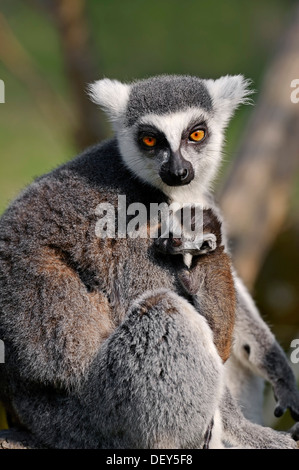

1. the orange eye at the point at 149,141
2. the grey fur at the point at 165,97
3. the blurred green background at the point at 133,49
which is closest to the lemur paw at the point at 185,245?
the orange eye at the point at 149,141

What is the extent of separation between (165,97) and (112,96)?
46 cm

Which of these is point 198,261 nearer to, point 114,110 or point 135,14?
point 114,110

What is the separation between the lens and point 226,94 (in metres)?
5.25

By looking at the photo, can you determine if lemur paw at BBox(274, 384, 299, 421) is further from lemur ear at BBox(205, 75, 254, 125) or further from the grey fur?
the grey fur

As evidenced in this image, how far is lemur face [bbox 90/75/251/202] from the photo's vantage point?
15.7 feet

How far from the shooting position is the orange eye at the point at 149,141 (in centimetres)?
488

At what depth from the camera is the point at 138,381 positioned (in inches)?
172

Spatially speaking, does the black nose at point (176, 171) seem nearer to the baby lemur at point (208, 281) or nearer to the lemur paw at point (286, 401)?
the baby lemur at point (208, 281)

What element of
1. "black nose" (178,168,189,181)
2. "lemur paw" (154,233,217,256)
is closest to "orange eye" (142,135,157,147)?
"black nose" (178,168,189,181)

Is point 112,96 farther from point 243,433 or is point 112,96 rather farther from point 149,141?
point 243,433

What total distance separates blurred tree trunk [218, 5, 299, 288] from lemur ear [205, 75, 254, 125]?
345 cm

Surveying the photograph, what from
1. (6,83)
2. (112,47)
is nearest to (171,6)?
(112,47)

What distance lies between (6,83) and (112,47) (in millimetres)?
3642
